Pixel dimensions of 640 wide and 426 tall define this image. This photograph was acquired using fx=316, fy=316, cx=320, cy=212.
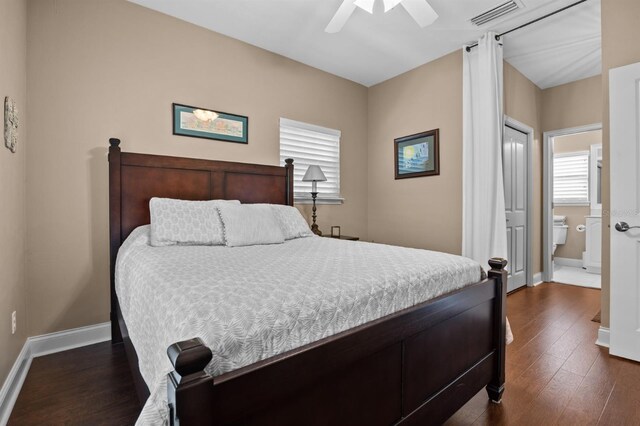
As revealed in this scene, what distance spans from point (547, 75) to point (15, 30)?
5.37 m

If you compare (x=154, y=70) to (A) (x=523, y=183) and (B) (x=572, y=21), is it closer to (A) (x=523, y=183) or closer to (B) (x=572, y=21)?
(B) (x=572, y=21)

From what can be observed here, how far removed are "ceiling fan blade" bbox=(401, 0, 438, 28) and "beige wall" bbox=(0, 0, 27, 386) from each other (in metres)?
2.49

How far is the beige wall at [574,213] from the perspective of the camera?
541 centimetres

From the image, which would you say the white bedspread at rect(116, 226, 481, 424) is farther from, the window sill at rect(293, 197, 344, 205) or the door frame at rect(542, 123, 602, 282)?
the door frame at rect(542, 123, 602, 282)

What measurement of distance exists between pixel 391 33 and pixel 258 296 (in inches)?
123

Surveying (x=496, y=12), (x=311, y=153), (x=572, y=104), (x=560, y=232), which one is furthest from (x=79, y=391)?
(x=560, y=232)

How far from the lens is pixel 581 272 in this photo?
16.8 feet

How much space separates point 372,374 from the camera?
3.71ft

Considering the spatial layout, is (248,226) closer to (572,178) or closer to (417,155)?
(417,155)

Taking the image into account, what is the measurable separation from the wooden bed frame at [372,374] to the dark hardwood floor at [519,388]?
0.63ft

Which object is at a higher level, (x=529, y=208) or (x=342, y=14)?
(x=342, y=14)

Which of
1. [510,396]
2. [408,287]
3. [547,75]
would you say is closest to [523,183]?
[547,75]

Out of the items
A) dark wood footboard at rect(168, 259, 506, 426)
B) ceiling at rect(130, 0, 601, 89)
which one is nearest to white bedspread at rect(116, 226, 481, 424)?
dark wood footboard at rect(168, 259, 506, 426)

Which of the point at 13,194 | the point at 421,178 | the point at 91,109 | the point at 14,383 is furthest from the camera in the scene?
the point at 421,178
